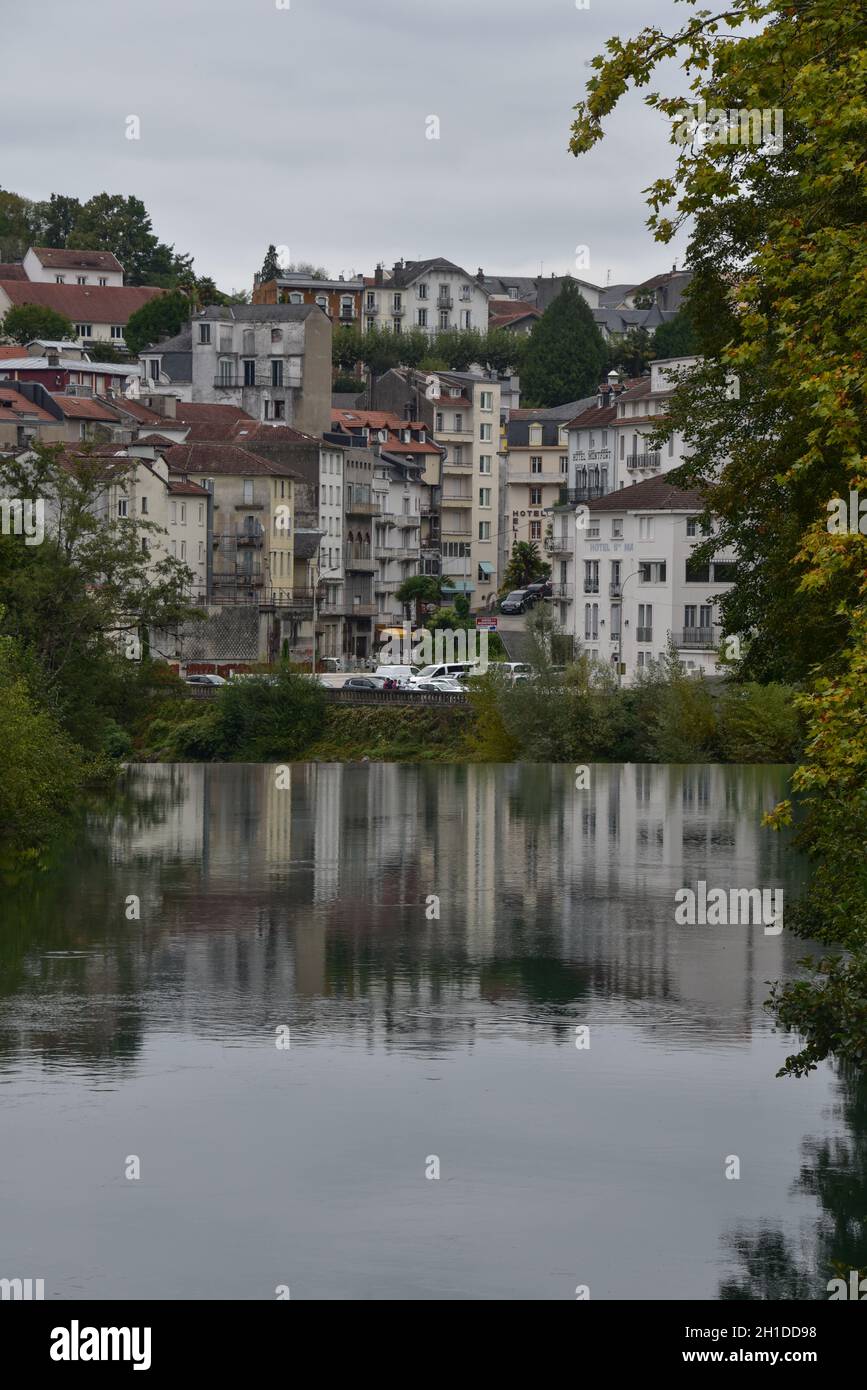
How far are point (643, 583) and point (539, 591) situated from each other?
26691 mm

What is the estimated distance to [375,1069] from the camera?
2850 centimetres

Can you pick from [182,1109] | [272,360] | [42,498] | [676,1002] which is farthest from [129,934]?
[272,360]

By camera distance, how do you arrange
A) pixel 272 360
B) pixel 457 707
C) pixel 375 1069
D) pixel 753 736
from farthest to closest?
1. pixel 272 360
2. pixel 457 707
3. pixel 753 736
4. pixel 375 1069

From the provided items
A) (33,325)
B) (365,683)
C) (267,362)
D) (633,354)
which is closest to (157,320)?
(33,325)

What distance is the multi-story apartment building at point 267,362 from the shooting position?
14350 centimetres

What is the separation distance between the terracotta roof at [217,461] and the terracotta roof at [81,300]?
206 feet

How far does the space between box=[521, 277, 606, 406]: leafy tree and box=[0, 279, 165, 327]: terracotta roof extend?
33659mm

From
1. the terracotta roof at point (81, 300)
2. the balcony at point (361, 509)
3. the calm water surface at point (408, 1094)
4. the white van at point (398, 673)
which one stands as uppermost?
the terracotta roof at point (81, 300)

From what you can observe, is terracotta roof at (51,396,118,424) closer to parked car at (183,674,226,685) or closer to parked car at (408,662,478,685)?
parked car at (183,674,226,685)

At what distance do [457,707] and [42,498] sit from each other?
95.4 ft

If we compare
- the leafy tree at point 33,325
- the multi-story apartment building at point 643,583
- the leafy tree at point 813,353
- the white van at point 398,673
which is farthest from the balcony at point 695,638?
the leafy tree at point 33,325

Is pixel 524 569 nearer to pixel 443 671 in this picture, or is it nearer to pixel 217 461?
pixel 217 461

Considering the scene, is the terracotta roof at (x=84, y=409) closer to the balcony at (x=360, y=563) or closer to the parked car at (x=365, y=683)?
the balcony at (x=360, y=563)
